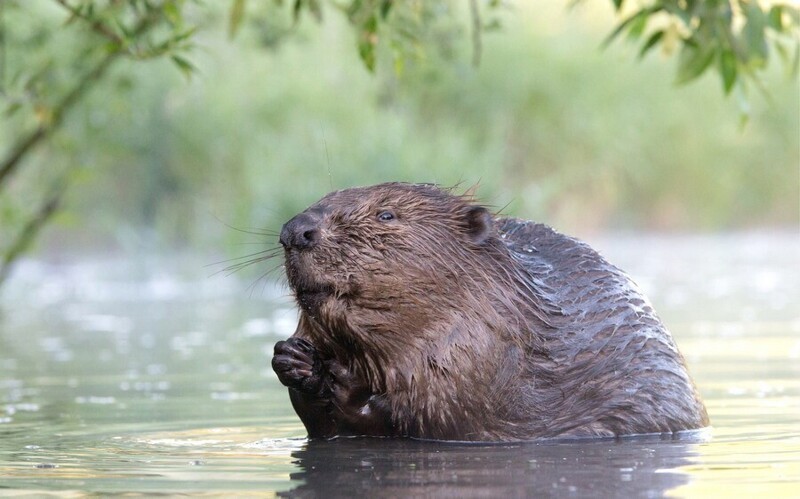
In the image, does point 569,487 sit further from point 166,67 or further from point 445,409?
point 166,67

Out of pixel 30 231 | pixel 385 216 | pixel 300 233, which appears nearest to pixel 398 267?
pixel 385 216

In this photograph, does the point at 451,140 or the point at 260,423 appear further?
the point at 451,140

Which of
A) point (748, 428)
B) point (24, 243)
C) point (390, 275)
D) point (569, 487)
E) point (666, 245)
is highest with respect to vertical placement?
point (666, 245)

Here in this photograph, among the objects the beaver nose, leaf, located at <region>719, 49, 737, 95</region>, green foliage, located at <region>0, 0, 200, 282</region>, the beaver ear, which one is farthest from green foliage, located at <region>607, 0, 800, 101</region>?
green foliage, located at <region>0, 0, 200, 282</region>

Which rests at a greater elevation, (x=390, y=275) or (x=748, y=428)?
(x=390, y=275)

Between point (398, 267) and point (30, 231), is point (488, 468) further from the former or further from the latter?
point (30, 231)

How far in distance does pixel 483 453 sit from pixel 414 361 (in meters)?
0.32

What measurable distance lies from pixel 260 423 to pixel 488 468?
1.62 metres

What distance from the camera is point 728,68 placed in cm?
412

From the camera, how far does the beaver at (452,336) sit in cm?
391

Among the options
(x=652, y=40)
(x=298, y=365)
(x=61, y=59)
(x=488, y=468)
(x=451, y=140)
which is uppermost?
(x=451, y=140)

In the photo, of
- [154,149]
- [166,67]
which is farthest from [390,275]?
[154,149]

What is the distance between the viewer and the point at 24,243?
23.7ft

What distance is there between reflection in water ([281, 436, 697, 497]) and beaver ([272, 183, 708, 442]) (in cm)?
10
